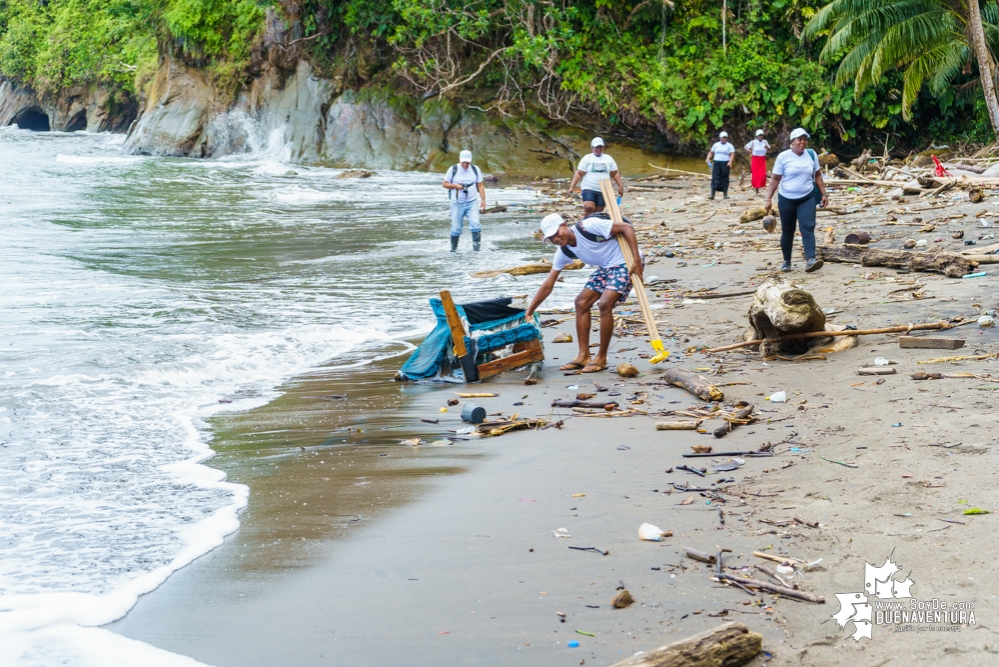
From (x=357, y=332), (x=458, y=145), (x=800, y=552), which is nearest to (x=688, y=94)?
(x=458, y=145)

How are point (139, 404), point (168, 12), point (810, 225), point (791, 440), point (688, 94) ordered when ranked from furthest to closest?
1. point (168, 12)
2. point (688, 94)
3. point (810, 225)
4. point (139, 404)
5. point (791, 440)

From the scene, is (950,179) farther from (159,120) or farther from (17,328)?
(159,120)

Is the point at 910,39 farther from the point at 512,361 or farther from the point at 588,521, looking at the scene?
the point at 588,521

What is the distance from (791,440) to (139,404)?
5.03 m

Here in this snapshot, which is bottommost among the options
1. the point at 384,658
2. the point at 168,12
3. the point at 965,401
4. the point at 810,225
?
the point at 384,658

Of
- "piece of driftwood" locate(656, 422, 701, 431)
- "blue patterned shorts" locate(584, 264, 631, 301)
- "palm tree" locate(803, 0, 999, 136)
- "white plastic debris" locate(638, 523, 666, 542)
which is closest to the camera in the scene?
"white plastic debris" locate(638, 523, 666, 542)

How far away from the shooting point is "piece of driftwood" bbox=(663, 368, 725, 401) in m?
6.77

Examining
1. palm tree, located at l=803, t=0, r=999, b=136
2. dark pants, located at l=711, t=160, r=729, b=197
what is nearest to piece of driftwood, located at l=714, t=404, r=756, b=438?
dark pants, located at l=711, t=160, r=729, b=197

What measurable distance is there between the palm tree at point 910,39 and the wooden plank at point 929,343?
651 inches

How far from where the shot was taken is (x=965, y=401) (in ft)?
19.0

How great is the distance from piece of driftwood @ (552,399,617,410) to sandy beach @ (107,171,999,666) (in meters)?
0.15

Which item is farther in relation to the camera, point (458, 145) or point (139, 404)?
point (458, 145)

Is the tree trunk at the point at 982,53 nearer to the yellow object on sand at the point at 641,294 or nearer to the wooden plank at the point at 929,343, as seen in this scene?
the yellow object on sand at the point at 641,294

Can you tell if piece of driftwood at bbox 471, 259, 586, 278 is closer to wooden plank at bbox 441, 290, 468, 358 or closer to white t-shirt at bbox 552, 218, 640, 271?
white t-shirt at bbox 552, 218, 640, 271
